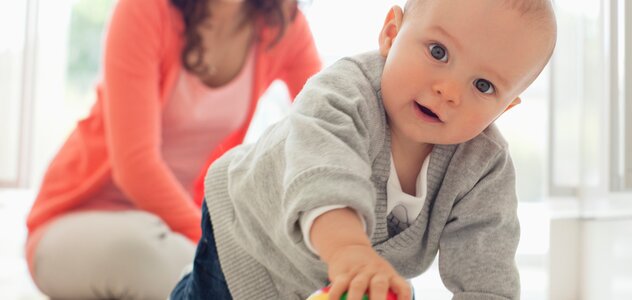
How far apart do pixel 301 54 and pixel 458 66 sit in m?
0.90

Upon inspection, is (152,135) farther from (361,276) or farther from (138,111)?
(361,276)

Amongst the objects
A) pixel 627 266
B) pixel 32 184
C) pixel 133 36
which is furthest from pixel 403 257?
pixel 32 184

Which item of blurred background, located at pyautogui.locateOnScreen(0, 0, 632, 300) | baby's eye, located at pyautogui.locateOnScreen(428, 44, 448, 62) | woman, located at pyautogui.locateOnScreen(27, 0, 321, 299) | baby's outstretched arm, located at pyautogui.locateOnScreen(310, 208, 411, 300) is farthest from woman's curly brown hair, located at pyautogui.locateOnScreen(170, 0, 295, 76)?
baby's outstretched arm, located at pyautogui.locateOnScreen(310, 208, 411, 300)

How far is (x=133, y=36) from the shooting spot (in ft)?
4.70

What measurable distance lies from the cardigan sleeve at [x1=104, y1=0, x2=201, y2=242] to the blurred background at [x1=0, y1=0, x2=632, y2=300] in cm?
30

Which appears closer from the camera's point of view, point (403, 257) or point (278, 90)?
point (403, 257)

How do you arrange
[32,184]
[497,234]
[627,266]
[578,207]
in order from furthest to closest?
[32,184], [578,207], [627,266], [497,234]

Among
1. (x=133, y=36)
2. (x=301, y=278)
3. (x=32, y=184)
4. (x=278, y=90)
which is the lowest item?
(x=32, y=184)

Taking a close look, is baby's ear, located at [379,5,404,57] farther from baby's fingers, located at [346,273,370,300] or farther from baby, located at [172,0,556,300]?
baby's fingers, located at [346,273,370,300]

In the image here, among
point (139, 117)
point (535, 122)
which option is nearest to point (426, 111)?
point (139, 117)

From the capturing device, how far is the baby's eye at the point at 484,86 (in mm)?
737

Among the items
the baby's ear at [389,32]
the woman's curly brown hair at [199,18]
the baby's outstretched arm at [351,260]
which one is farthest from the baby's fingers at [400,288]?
the woman's curly brown hair at [199,18]

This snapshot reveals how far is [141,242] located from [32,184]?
1.01 metres

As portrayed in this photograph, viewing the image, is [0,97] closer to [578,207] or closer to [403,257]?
[578,207]
